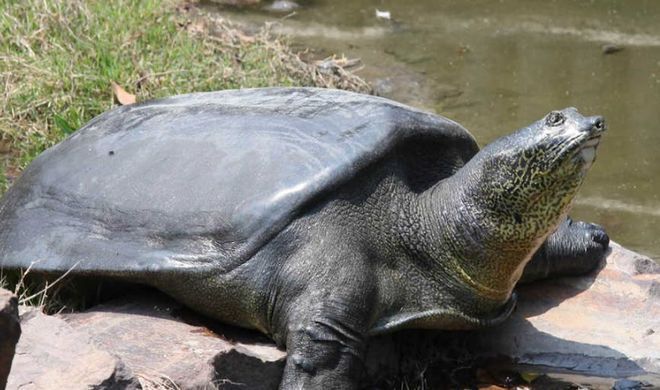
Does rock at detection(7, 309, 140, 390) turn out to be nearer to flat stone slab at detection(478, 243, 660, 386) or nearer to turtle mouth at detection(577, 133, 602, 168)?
turtle mouth at detection(577, 133, 602, 168)

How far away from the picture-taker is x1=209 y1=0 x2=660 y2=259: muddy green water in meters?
6.16

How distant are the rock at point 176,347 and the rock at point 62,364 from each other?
29 cm

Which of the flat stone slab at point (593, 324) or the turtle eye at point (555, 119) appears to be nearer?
the turtle eye at point (555, 119)

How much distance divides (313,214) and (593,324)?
4.11 ft

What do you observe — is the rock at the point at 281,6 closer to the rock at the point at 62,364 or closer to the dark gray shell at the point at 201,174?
the dark gray shell at the point at 201,174

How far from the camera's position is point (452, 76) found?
297 inches

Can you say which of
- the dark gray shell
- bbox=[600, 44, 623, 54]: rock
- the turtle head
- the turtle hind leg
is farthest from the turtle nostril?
bbox=[600, 44, 623, 54]: rock

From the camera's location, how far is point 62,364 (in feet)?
9.80

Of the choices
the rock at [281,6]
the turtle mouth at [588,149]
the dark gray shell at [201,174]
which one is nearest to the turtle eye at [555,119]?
the turtle mouth at [588,149]

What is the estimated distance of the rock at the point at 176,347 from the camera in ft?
11.2

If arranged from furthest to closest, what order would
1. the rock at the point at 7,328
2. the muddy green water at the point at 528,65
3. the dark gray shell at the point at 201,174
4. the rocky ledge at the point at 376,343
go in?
1. the muddy green water at the point at 528,65
2. the dark gray shell at the point at 201,174
3. the rocky ledge at the point at 376,343
4. the rock at the point at 7,328

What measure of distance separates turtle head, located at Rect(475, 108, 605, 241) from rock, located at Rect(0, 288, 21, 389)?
1.77 meters

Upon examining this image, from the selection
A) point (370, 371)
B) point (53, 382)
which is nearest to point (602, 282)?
point (370, 371)

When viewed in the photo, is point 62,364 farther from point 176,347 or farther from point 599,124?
point 599,124
